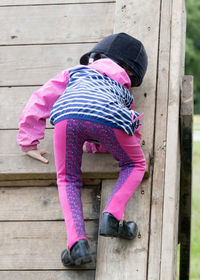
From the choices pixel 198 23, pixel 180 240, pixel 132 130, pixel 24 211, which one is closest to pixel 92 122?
A: pixel 132 130

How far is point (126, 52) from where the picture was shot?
Answer: 2.36 meters

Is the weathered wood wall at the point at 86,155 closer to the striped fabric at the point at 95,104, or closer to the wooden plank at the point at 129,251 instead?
the wooden plank at the point at 129,251

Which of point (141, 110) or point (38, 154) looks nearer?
point (38, 154)

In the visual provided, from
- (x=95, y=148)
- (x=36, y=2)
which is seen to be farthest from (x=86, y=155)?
(x=36, y=2)

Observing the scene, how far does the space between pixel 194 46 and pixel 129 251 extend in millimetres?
27953

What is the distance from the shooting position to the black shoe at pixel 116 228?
6.60 feet

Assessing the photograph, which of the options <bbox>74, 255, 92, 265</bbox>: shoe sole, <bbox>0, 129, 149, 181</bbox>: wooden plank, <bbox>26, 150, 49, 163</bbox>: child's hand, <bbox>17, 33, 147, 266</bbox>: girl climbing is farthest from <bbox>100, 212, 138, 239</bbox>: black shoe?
<bbox>26, 150, 49, 163</bbox>: child's hand

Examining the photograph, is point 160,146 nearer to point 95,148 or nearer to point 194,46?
point 95,148

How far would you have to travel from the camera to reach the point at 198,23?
97.1 ft

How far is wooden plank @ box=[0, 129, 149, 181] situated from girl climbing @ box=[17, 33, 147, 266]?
4 cm

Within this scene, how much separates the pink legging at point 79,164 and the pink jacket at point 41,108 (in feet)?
0.71

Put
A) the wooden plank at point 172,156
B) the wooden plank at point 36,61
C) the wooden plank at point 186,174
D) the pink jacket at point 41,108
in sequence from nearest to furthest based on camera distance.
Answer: the wooden plank at point 172,156 → the pink jacket at point 41,108 → the wooden plank at point 186,174 → the wooden plank at point 36,61

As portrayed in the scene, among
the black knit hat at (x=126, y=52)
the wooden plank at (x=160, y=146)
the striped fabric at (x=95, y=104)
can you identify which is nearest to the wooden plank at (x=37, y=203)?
the wooden plank at (x=160, y=146)

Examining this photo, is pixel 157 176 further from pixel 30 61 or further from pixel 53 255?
pixel 30 61
